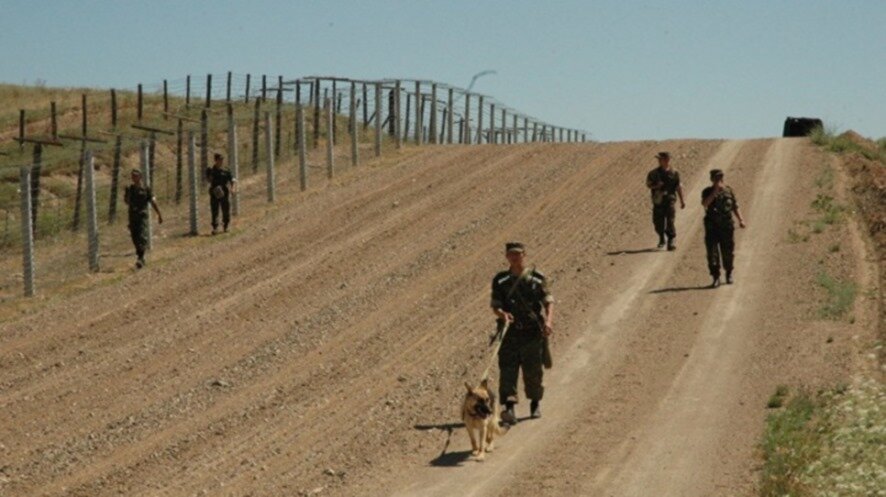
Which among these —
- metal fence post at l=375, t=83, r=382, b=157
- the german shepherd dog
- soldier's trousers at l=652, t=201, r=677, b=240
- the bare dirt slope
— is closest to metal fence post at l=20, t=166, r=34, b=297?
the bare dirt slope

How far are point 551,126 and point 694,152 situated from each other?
2803cm

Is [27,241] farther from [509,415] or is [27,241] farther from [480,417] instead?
[480,417]

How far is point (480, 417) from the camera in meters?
13.6

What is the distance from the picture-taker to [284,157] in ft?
130

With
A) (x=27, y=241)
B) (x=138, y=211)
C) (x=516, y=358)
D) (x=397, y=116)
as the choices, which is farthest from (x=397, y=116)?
(x=516, y=358)

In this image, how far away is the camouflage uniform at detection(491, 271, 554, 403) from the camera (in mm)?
14844

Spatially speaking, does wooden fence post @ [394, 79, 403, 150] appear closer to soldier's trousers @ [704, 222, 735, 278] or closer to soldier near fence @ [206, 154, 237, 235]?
soldier near fence @ [206, 154, 237, 235]

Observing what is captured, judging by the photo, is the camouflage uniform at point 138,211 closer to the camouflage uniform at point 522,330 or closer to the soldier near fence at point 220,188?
the soldier near fence at point 220,188

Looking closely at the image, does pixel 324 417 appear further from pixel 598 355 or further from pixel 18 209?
pixel 18 209

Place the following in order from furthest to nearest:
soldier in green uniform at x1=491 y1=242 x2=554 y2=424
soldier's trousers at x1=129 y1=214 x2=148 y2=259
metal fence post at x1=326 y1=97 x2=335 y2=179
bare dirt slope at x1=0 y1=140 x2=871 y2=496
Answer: metal fence post at x1=326 y1=97 x2=335 y2=179, soldier's trousers at x1=129 y1=214 x2=148 y2=259, soldier in green uniform at x1=491 y1=242 x2=554 y2=424, bare dirt slope at x1=0 y1=140 x2=871 y2=496

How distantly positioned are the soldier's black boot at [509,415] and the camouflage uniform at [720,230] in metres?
7.41

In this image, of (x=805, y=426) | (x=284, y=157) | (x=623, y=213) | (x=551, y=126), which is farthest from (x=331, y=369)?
(x=551, y=126)

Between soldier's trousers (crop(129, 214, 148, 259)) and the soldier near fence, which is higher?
the soldier near fence

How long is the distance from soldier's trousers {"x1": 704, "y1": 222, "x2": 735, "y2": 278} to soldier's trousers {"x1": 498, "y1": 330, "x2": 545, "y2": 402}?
725cm
